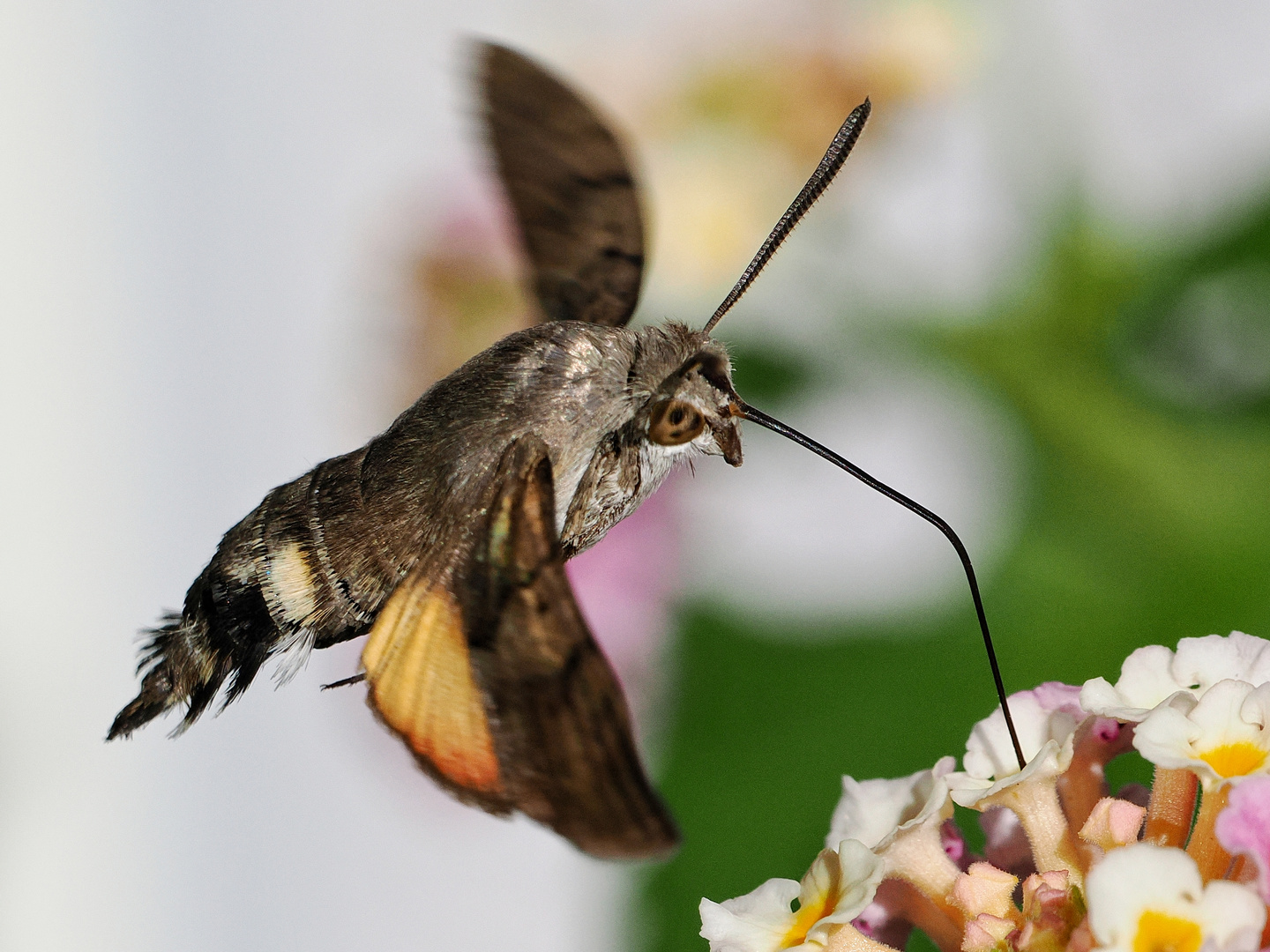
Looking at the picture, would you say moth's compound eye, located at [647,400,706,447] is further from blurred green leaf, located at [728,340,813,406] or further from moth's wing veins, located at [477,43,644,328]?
blurred green leaf, located at [728,340,813,406]

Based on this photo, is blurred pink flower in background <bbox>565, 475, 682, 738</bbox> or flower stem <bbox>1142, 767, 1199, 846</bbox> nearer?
flower stem <bbox>1142, 767, 1199, 846</bbox>

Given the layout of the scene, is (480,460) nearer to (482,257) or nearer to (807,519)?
(482,257)

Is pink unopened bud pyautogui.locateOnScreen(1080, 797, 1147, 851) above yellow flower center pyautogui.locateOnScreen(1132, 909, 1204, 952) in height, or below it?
above

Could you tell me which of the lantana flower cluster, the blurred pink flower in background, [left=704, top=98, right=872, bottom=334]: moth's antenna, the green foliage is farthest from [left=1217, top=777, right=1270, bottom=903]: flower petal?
the blurred pink flower in background

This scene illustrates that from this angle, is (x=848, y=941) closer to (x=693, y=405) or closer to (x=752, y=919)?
(x=752, y=919)

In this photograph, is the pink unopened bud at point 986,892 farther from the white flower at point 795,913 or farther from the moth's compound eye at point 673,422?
the moth's compound eye at point 673,422

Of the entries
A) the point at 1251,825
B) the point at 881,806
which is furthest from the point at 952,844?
the point at 1251,825
